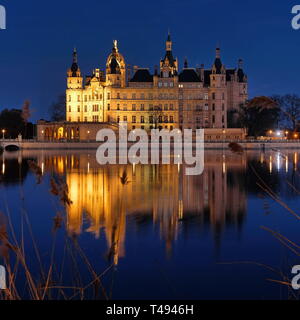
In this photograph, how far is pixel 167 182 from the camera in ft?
81.9

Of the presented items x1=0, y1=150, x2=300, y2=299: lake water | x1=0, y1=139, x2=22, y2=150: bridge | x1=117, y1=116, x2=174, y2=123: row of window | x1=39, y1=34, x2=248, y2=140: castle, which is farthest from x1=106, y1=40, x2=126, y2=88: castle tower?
x1=0, y1=150, x2=300, y2=299: lake water

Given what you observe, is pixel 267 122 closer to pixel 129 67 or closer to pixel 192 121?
pixel 192 121

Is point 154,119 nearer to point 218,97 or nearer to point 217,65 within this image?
point 218,97

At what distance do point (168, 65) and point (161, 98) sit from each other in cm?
498

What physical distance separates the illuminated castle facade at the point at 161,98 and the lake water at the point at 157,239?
55.0 metres

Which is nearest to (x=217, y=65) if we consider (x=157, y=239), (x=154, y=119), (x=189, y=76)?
(x=189, y=76)

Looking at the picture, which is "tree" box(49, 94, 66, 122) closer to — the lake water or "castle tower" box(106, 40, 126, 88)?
"castle tower" box(106, 40, 126, 88)

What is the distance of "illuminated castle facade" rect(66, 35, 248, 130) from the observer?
7694 cm

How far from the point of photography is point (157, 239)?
1124cm

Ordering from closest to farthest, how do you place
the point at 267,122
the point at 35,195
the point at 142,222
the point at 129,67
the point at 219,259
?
the point at 219,259
the point at 142,222
the point at 35,195
the point at 267,122
the point at 129,67

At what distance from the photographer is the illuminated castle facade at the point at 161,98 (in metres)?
76.9

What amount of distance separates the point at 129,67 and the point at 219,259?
73743 mm
